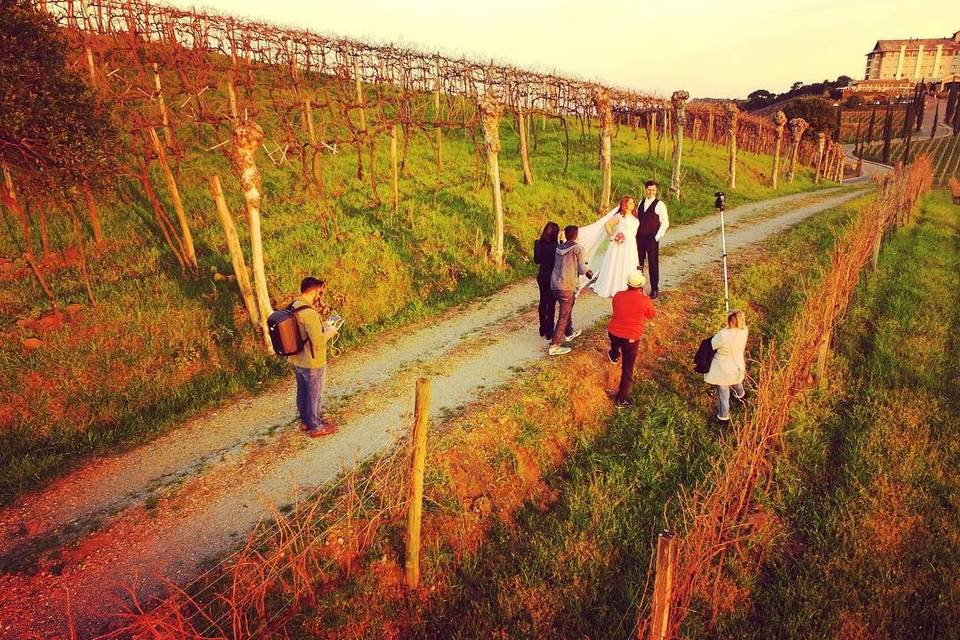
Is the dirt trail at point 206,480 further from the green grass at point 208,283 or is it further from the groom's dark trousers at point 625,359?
the groom's dark trousers at point 625,359

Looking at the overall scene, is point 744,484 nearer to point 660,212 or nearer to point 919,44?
point 660,212

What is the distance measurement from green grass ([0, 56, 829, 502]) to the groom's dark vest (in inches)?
157

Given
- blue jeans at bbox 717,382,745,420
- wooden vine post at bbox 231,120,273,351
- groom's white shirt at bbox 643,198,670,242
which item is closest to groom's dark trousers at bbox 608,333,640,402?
blue jeans at bbox 717,382,745,420

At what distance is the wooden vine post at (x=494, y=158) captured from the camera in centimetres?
1296

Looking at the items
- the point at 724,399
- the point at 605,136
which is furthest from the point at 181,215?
the point at 605,136

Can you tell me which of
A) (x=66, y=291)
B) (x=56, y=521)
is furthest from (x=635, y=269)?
(x=66, y=291)

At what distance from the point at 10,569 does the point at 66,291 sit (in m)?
6.72

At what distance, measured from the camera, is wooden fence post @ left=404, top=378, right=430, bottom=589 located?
4336mm

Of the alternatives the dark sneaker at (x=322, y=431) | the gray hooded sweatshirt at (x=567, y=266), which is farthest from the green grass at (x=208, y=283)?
the gray hooded sweatshirt at (x=567, y=266)

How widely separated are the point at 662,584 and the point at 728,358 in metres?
4.52

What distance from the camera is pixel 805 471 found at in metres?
6.55

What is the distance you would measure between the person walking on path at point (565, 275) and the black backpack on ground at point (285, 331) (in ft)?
14.4

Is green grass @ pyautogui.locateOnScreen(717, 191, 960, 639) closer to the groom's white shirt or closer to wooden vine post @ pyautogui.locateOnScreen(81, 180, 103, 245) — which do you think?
the groom's white shirt

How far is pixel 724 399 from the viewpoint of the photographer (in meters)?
7.28
